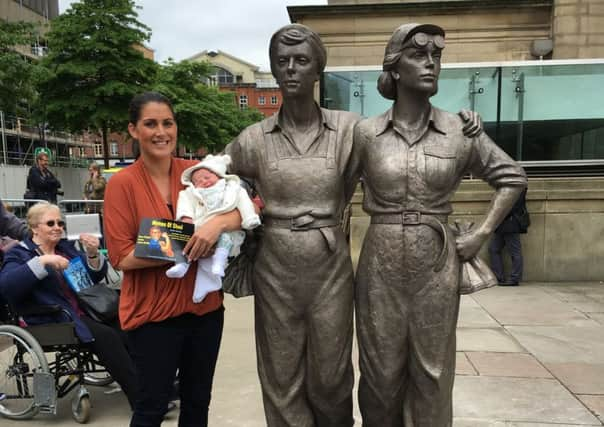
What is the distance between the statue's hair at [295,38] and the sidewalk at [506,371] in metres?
2.75

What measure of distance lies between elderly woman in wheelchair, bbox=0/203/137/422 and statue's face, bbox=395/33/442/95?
2.51 metres

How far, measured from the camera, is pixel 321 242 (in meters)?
2.58

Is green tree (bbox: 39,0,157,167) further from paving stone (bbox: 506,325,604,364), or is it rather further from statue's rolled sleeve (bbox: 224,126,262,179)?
statue's rolled sleeve (bbox: 224,126,262,179)

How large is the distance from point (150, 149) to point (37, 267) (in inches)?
74.5

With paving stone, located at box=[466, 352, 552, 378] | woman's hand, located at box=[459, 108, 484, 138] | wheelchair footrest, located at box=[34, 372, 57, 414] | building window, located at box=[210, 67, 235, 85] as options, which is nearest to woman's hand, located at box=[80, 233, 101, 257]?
wheelchair footrest, located at box=[34, 372, 57, 414]

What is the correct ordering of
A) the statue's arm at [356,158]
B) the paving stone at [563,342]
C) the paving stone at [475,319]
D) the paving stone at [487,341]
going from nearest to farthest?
1. the statue's arm at [356,158]
2. the paving stone at [563,342]
3. the paving stone at [487,341]
4. the paving stone at [475,319]

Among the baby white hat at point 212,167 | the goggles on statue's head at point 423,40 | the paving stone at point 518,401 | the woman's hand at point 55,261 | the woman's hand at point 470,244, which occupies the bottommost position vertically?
the paving stone at point 518,401

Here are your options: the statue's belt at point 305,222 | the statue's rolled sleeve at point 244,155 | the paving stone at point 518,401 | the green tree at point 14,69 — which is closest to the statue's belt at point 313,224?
the statue's belt at point 305,222

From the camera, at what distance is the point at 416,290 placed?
2.55m

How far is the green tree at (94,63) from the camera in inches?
678

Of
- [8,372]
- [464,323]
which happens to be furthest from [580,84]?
[8,372]

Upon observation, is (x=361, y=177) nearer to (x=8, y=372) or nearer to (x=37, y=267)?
(x=37, y=267)

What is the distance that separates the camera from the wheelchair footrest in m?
3.88

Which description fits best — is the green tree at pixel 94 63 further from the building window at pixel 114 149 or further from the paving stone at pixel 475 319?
the building window at pixel 114 149
